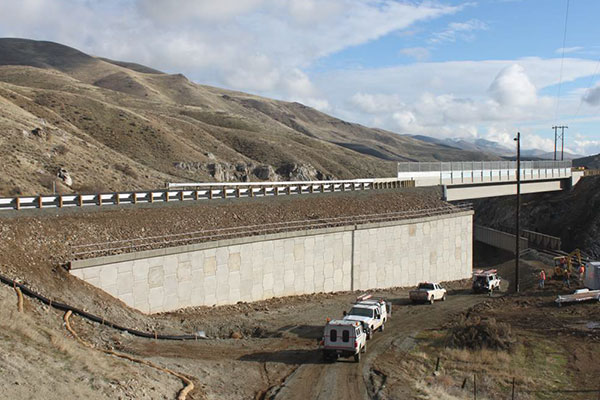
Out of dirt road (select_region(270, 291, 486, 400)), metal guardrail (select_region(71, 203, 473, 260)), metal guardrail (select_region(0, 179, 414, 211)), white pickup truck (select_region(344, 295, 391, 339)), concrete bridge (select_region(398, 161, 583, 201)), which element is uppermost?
concrete bridge (select_region(398, 161, 583, 201))

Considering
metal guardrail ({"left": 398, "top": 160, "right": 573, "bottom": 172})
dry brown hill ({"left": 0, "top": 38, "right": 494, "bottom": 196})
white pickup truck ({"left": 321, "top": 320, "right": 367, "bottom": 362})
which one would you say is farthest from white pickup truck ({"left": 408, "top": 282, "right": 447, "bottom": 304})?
dry brown hill ({"left": 0, "top": 38, "right": 494, "bottom": 196})

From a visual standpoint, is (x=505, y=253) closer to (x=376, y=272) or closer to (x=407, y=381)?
(x=376, y=272)

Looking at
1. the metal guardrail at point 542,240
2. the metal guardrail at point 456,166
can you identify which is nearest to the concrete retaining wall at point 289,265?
the metal guardrail at point 456,166

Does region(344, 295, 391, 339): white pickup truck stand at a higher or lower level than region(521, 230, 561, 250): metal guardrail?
higher

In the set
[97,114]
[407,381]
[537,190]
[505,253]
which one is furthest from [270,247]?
[97,114]

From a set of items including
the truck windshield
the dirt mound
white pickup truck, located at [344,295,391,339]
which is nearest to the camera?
the dirt mound

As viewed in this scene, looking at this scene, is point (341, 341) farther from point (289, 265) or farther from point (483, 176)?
point (483, 176)

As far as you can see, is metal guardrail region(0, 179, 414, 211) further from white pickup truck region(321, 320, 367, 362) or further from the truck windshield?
white pickup truck region(321, 320, 367, 362)

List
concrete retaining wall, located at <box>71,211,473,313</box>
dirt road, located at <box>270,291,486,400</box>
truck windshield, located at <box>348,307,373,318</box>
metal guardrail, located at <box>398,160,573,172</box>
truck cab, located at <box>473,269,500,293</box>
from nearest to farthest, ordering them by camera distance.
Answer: dirt road, located at <box>270,291,486,400</box> → truck windshield, located at <box>348,307,373,318</box> → concrete retaining wall, located at <box>71,211,473,313</box> → truck cab, located at <box>473,269,500,293</box> → metal guardrail, located at <box>398,160,573,172</box>

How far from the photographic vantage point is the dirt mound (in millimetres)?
23433

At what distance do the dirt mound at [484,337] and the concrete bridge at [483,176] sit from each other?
36.0 meters

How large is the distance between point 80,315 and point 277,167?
81764 millimetres

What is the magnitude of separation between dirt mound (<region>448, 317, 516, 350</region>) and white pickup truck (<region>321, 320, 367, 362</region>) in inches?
229

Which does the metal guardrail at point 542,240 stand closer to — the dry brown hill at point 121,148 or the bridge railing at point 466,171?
the bridge railing at point 466,171
